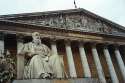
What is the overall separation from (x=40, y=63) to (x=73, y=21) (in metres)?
15.8

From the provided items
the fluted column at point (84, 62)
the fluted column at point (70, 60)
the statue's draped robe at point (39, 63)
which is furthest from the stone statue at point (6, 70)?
the fluted column at point (84, 62)

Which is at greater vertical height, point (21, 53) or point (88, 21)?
point (88, 21)

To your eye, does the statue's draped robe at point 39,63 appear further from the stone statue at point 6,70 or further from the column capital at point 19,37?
the column capital at point 19,37

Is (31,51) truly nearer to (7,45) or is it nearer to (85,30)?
(7,45)

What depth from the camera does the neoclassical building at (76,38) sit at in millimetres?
17094

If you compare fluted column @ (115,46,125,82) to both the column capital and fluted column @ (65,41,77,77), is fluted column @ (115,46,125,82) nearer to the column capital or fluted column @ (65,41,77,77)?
fluted column @ (65,41,77,77)

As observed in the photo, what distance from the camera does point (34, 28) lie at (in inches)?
698

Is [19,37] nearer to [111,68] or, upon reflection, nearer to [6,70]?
[111,68]

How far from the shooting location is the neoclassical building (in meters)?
17.1

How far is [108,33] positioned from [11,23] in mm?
9462

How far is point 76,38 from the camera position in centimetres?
1922

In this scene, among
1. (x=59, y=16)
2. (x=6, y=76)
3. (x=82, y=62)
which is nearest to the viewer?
(x=6, y=76)

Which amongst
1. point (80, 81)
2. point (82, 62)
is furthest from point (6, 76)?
point (82, 62)

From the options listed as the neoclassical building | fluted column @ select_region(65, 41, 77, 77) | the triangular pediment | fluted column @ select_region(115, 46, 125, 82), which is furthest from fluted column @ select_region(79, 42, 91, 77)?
fluted column @ select_region(115, 46, 125, 82)
